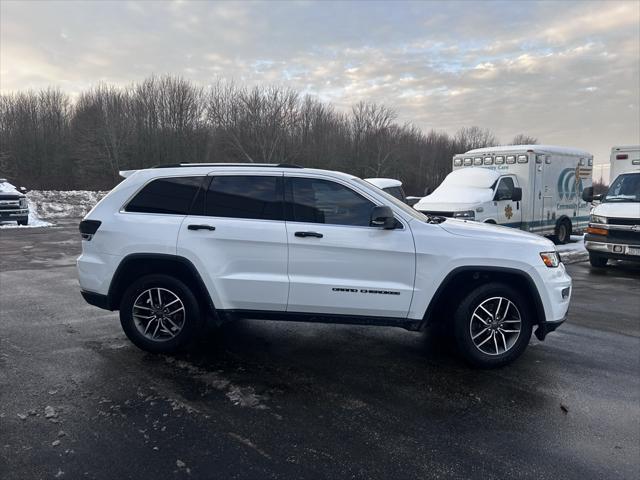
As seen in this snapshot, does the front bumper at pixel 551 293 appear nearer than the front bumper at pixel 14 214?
Yes

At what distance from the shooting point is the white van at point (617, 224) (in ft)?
34.2

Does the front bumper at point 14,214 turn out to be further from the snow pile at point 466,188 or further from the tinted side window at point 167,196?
the tinted side window at point 167,196

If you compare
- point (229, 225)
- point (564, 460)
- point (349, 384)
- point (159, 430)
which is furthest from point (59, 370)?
point (564, 460)

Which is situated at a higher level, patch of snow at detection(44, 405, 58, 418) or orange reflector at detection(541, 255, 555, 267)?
orange reflector at detection(541, 255, 555, 267)

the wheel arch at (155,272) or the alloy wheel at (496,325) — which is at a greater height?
the wheel arch at (155,272)

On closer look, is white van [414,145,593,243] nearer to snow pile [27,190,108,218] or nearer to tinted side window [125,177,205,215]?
tinted side window [125,177,205,215]

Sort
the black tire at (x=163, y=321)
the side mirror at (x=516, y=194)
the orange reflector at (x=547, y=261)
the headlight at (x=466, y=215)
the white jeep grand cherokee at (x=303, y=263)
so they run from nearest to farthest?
the white jeep grand cherokee at (x=303, y=263)
the orange reflector at (x=547, y=261)
the black tire at (x=163, y=321)
the headlight at (x=466, y=215)
the side mirror at (x=516, y=194)

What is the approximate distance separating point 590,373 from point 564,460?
191 cm

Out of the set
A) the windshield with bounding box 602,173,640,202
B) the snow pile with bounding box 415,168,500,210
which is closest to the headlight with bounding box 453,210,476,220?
the snow pile with bounding box 415,168,500,210

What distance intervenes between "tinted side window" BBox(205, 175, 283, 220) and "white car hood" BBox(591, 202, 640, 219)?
921cm

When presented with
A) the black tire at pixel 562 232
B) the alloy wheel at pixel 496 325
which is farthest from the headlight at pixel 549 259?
the black tire at pixel 562 232

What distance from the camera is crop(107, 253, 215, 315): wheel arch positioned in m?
4.77

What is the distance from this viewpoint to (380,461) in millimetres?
3107

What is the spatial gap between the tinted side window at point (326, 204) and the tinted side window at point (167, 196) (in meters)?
1.08
